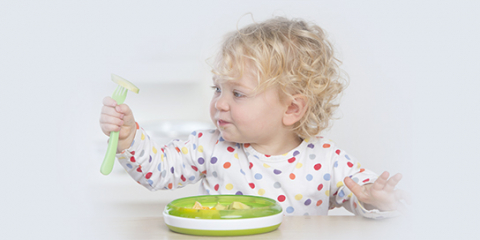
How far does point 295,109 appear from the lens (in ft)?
3.70

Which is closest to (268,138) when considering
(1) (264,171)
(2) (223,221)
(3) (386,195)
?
(1) (264,171)

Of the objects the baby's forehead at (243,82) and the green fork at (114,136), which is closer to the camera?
the green fork at (114,136)

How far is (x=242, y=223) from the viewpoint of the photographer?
674 millimetres

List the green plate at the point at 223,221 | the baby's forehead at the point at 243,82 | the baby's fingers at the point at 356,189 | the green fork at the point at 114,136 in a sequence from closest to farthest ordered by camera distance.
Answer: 1. the green plate at the point at 223,221
2. the green fork at the point at 114,136
3. the baby's fingers at the point at 356,189
4. the baby's forehead at the point at 243,82

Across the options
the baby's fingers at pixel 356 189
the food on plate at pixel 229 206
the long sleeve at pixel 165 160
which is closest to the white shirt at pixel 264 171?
the long sleeve at pixel 165 160

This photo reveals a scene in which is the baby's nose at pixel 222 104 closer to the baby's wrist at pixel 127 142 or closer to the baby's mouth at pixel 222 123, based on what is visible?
the baby's mouth at pixel 222 123

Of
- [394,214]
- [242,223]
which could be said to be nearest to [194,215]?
[242,223]

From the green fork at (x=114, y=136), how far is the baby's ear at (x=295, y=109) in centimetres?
42

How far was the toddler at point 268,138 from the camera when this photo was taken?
1.04 metres

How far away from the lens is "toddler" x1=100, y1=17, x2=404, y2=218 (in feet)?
3.43

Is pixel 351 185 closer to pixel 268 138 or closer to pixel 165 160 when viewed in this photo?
pixel 268 138

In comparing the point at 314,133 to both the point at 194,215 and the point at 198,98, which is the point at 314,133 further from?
the point at 198,98

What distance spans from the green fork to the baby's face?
26cm

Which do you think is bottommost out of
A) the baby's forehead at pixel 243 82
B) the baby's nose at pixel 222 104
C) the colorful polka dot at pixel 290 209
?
the colorful polka dot at pixel 290 209
